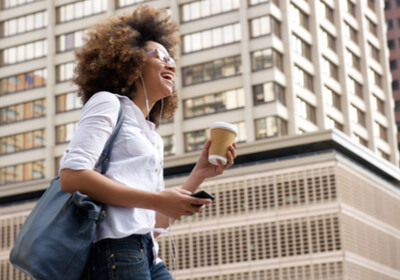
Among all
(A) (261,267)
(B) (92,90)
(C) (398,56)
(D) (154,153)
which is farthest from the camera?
(C) (398,56)

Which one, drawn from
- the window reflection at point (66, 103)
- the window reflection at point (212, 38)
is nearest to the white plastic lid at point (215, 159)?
the window reflection at point (212, 38)

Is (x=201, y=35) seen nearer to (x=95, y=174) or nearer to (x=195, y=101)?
(x=195, y=101)

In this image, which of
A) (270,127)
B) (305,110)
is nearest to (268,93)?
(270,127)

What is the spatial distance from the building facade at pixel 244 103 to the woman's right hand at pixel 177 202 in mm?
49535

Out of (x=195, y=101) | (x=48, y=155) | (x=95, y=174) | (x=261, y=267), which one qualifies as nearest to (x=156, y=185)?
(x=95, y=174)

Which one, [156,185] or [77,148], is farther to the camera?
[156,185]

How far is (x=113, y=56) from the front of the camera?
4.35 metres

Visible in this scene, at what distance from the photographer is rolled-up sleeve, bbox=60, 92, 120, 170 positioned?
3.80m

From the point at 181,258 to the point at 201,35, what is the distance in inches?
598

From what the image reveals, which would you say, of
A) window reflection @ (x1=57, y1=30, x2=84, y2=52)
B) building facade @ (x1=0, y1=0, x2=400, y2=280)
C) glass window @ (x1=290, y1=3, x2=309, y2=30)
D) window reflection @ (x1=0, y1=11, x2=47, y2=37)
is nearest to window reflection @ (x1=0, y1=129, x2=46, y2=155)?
building facade @ (x1=0, y1=0, x2=400, y2=280)

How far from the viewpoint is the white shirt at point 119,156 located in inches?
150

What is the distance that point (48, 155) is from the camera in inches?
2544

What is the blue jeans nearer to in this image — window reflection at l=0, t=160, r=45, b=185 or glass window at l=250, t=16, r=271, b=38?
glass window at l=250, t=16, r=271, b=38

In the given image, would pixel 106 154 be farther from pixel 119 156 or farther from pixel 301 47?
pixel 301 47
